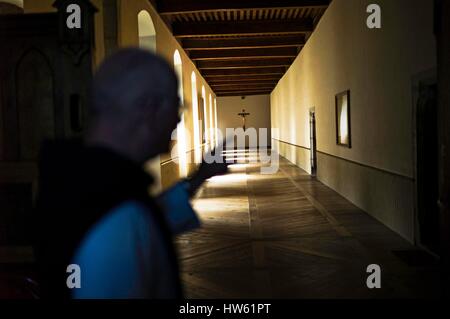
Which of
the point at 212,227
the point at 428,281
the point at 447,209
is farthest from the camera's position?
the point at 212,227

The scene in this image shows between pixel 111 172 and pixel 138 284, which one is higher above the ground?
pixel 111 172

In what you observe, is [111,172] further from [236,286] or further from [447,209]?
[236,286]

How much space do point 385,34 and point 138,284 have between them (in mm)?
6654

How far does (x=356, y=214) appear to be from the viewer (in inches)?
319

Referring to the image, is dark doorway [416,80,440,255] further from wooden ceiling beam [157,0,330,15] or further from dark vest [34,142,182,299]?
wooden ceiling beam [157,0,330,15]

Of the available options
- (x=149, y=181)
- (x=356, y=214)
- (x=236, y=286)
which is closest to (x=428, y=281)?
(x=236, y=286)

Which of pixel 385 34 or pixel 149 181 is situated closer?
pixel 149 181

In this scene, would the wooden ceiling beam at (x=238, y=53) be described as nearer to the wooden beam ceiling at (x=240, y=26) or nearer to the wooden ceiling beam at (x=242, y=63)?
the wooden beam ceiling at (x=240, y=26)

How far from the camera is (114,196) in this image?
0.91m

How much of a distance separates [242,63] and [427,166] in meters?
13.9

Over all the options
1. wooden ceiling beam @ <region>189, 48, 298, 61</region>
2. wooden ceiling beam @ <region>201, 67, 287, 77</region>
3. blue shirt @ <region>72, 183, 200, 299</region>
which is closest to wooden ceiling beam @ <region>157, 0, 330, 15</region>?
wooden ceiling beam @ <region>189, 48, 298, 61</region>

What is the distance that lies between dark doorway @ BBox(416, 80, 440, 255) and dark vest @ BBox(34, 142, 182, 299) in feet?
16.8
